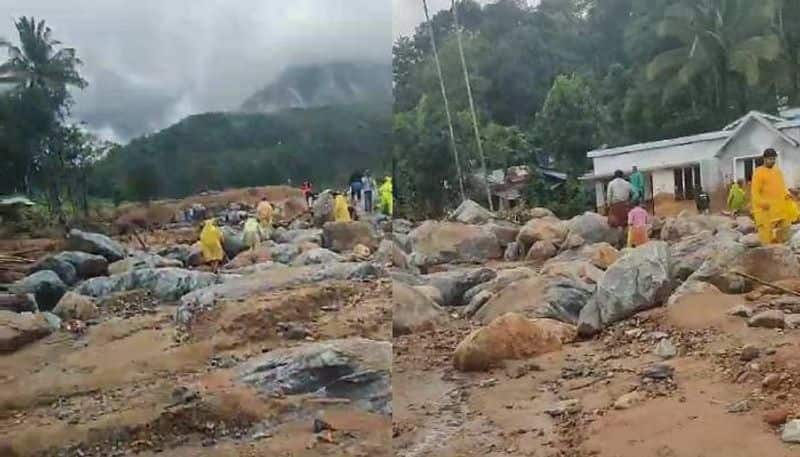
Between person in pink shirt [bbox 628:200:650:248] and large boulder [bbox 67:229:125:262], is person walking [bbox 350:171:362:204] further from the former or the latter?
person in pink shirt [bbox 628:200:650:248]

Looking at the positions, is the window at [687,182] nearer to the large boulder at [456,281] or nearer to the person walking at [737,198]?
the person walking at [737,198]

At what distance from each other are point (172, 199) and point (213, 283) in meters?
0.18

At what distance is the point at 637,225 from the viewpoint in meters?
2.82

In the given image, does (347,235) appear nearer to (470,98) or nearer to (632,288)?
(470,98)

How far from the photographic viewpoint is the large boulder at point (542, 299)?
2.91 m

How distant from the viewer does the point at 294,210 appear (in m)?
1.71

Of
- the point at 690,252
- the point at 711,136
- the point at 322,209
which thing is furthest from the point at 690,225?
the point at 322,209

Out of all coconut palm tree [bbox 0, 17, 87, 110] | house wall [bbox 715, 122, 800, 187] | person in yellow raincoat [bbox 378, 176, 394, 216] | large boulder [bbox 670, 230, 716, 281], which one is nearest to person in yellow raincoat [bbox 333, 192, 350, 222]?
person in yellow raincoat [bbox 378, 176, 394, 216]

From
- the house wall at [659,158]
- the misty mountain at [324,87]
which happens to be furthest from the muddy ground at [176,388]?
the house wall at [659,158]

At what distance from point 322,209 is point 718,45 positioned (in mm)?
1420

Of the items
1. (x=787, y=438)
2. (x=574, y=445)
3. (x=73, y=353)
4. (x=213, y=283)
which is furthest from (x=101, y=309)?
(x=787, y=438)

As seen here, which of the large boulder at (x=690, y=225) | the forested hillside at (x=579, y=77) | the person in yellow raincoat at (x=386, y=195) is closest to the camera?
the person in yellow raincoat at (x=386, y=195)

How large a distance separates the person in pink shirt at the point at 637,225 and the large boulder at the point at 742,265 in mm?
201

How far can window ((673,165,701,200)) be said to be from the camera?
2553mm
